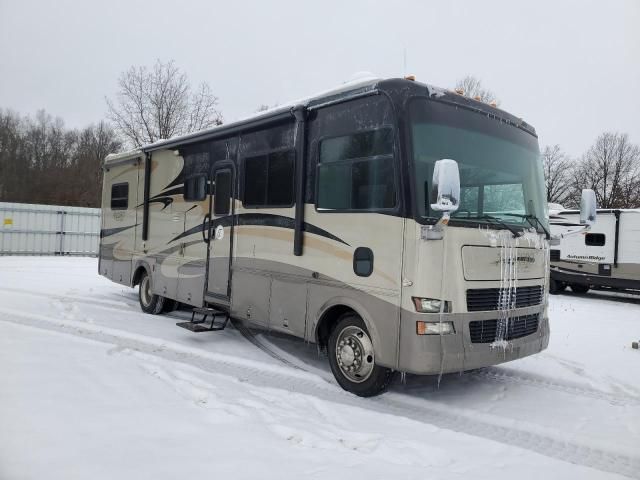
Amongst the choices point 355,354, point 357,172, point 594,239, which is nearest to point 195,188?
point 357,172

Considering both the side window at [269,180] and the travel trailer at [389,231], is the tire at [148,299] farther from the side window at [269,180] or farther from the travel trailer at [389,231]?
the side window at [269,180]

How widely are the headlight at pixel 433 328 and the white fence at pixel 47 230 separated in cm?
2065

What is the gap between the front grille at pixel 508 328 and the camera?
4.79m

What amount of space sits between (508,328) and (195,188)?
17.0 feet

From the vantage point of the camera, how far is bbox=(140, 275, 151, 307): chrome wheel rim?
9.33 meters

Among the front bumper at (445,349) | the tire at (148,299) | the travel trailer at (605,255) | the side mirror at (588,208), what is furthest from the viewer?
the travel trailer at (605,255)

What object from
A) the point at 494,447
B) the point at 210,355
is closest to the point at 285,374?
the point at 210,355

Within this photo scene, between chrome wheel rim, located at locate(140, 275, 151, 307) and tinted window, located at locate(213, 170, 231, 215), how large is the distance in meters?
2.92

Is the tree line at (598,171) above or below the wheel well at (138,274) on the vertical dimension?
above

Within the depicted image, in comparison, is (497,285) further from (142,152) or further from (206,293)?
(142,152)

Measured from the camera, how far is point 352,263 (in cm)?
510

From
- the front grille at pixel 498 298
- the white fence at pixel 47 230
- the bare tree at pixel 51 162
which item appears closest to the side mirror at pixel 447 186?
the front grille at pixel 498 298

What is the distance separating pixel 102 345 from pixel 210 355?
144cm

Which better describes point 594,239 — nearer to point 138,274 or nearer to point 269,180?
point 269,180
